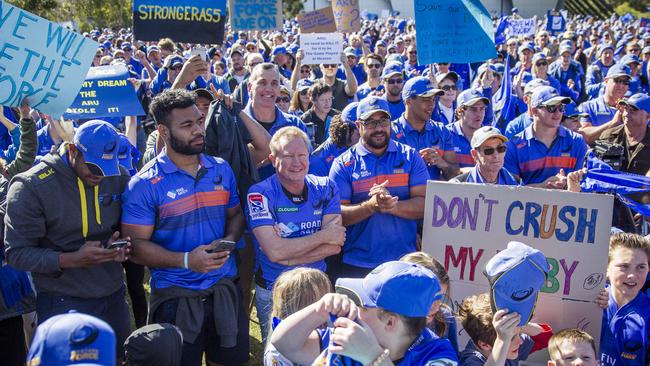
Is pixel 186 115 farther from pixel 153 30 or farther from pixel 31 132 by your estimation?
pixel 153 30

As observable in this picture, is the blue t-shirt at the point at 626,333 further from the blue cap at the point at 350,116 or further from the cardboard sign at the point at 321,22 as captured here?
the cardboard sign at the point at 321,22

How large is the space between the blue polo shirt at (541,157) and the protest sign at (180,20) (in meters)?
2.94

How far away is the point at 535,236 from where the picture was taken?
4.02 m

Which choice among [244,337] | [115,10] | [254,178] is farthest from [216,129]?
[115,10]

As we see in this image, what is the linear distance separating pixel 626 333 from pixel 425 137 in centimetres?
261

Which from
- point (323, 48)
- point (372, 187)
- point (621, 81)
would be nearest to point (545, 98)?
point (372, 187)

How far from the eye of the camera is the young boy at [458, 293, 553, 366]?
270 cm

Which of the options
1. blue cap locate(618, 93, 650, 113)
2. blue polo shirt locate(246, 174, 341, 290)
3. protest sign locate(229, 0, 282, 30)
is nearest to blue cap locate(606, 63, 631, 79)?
blue cap locate(618, 93, 650, 113)

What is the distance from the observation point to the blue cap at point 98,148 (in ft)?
11.9

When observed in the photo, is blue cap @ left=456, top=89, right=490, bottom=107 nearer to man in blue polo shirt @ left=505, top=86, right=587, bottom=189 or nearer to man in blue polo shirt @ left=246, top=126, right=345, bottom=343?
man in blue polo shirt @ left=505, top=86, right=587, bottom=189

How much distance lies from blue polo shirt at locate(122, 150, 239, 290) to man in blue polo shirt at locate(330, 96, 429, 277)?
99cm

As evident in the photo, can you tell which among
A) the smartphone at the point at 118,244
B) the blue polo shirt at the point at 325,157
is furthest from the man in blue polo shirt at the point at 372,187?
the smartphone at the point at 118,244

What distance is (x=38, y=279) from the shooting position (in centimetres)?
377

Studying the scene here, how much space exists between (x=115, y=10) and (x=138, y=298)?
34382 mm
